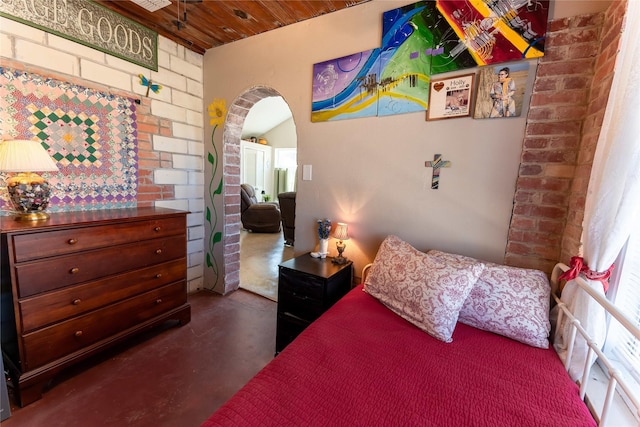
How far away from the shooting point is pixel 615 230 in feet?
3.31

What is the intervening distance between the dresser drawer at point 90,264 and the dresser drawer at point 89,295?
4cm

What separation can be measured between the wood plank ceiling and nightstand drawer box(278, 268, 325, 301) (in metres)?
1.90

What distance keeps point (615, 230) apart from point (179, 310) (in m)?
2.73

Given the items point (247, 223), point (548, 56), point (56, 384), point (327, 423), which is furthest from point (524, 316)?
point (247, 223)

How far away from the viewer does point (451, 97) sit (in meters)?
1.69

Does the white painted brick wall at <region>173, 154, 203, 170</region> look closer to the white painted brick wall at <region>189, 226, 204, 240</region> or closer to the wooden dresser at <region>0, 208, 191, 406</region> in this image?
the white painted brick wall at <region>189, 226, 204, 240</region>

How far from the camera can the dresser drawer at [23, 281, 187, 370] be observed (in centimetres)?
148

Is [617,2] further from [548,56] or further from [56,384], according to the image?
[56,384]

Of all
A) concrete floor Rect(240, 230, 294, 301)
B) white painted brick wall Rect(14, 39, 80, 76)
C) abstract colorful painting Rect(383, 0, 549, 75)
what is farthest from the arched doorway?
abstract colorful painting Rect(383, 0, 549, 75)

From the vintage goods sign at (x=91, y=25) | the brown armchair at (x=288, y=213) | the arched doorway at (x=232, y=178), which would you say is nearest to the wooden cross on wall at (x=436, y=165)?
the arched doorway at (x=232, y=178)

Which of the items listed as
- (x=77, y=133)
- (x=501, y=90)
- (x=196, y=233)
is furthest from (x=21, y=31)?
(x=501, y=90)

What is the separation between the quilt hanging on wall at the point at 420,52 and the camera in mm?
1500

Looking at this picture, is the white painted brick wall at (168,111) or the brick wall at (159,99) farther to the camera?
the white painted brick wall at (168,111)

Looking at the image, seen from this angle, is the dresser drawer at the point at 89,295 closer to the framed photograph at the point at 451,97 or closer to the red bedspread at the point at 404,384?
the red bedspread at the point at 404,384
